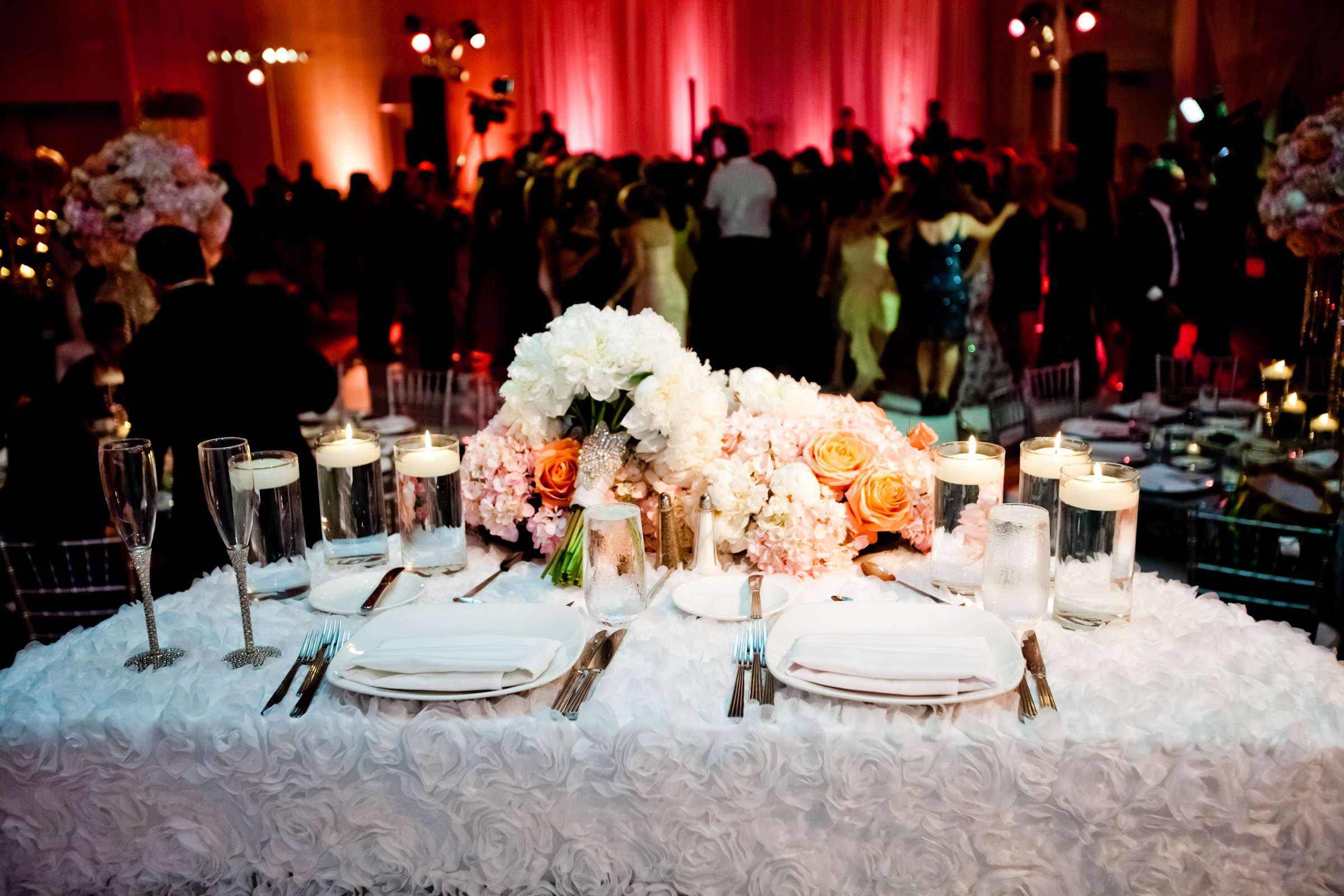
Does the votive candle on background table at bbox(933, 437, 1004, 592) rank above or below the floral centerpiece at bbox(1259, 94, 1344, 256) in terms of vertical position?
below

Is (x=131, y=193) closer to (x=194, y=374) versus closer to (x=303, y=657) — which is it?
(x=194, y=374)

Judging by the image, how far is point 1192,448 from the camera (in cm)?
304

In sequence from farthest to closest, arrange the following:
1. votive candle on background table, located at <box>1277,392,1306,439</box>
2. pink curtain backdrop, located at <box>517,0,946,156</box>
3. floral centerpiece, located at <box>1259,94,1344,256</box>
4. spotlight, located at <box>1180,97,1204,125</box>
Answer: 1. pink curtain backdrop, located at <box>517,0,946,156</box>
2. spotlight, located at <box>1180,97,1204,125</box>
3. votive candle on background table, located at <box>1277,392,1306,439</box>
4. floral centerpiece, located at <box>1259,94,1344,256</box>

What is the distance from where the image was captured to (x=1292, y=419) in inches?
117

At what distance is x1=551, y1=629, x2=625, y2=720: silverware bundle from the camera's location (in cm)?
113

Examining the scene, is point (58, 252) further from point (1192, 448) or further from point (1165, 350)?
point (1165, 350)

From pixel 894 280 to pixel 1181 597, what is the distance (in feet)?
16.0

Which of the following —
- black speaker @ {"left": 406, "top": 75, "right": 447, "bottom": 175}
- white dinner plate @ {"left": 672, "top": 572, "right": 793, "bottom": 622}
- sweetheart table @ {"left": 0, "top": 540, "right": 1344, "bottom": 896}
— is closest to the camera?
sweetheart table @ {"left": 0, "top": 540, "right": 1344, "bottom": 896}

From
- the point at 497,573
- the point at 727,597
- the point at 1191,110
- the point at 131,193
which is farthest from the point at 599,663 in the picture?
the point at 1191,110

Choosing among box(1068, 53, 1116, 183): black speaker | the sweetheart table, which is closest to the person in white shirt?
box(1068, 53, 1116, 183): black speaker

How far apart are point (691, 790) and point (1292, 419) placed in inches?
109

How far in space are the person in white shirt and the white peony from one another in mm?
4913

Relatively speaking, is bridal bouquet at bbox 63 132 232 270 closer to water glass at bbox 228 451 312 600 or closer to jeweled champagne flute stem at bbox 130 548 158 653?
water glass at bbox 228 451 312 600

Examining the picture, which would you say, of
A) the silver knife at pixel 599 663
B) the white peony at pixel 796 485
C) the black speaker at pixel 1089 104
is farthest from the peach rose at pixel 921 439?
the black speaker at pixel 1089 104
